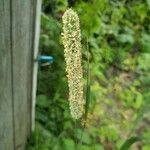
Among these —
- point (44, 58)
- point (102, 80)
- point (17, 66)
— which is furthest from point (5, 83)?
point (102, 80)

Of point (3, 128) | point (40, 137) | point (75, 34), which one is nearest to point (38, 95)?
point (40, 137)

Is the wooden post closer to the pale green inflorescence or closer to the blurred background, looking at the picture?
the blurred background

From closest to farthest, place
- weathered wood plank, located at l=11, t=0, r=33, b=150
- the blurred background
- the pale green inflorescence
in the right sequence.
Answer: the pale green inflorescence, weathered wood plank, located at l=11, t=0, r=33, b=150, the blurred background

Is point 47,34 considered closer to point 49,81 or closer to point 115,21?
point 49,81

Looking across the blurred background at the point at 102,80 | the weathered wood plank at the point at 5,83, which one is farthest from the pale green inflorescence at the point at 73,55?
the blurred background at the point at 102,80

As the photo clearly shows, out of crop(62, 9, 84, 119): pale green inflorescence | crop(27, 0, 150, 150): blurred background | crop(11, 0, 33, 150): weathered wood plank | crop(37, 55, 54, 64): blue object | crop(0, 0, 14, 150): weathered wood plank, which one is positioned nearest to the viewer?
crop(62, 9, 84, 119): pale green inflorescence

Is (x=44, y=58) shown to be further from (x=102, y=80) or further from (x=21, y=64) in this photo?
(x=102, y=80)

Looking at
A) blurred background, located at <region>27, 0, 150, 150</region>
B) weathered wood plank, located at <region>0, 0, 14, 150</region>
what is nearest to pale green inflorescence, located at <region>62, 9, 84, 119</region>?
weathered wood plank, located at <region>0, 0, 14, 150</region>

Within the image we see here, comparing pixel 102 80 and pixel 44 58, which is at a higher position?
pixel 44 58
